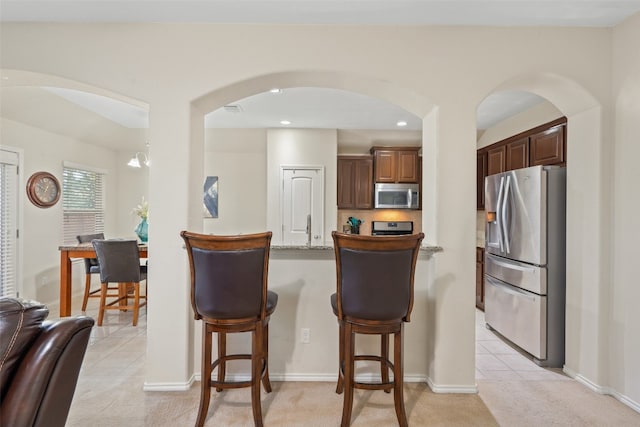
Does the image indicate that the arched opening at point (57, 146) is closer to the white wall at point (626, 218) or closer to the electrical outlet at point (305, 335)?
the electrical outlet at point (305, 335)

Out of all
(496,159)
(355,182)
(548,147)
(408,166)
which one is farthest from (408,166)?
(548,147)

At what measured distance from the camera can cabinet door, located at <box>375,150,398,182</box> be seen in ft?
16.4

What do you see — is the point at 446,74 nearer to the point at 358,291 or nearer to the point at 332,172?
the point at 358,291

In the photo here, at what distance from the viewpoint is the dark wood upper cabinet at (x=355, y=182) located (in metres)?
5.04

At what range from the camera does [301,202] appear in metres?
4.90

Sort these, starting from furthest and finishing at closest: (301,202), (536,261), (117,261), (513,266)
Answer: (301,202) → (117,261) → (513,266) → (536,261)

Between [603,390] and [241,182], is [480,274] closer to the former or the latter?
[603,390]

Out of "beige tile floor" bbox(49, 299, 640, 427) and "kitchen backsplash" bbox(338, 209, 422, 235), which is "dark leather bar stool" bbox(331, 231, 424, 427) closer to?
"beige tile floor" bbox(49, 299, 640, 427)

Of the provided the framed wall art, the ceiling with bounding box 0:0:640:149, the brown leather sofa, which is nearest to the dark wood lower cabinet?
the ceiling with bounding box 0:0:640:149

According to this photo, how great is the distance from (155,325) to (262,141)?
335 cm

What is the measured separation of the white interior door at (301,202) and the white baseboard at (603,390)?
3.20m

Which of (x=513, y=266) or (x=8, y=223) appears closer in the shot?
(x=513, y=266)

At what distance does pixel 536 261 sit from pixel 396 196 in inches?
98.0

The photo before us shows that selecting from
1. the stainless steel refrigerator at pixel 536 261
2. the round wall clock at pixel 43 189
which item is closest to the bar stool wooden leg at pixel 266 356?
the stainless steel refrigerator at pixel 536 261
